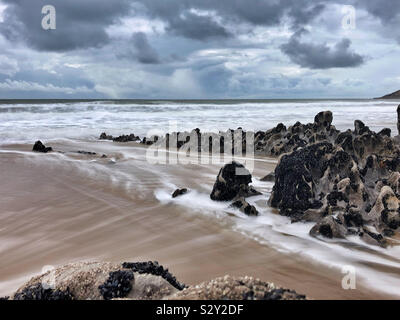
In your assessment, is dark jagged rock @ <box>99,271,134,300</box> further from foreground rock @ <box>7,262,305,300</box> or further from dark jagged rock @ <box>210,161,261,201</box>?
dark jagged rock @ <box>210,161,261,201</box>

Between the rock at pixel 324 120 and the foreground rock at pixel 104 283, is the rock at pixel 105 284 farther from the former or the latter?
the rock at pixel 324 120

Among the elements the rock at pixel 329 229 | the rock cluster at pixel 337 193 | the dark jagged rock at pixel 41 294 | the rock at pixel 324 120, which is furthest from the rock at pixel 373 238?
the rock at pixel 324 120

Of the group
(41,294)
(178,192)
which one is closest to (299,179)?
(178,192)

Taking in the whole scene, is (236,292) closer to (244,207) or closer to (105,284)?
Answer: (105,284)

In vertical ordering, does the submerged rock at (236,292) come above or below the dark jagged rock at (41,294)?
above

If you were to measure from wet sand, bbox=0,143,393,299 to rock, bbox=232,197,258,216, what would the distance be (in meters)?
0.53

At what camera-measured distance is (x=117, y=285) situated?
1.97 metres

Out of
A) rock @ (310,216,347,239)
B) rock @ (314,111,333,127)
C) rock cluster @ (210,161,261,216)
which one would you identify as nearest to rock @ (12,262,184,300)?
rock @ (310,216,347,239)

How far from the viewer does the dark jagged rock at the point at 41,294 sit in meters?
2.00

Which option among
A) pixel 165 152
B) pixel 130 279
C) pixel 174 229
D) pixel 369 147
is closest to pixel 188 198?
pixel 174 229

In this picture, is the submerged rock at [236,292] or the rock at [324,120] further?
the rock at [324,120]

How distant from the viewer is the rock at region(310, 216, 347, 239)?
3.78 metres

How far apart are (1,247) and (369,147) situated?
6522 millimetres
